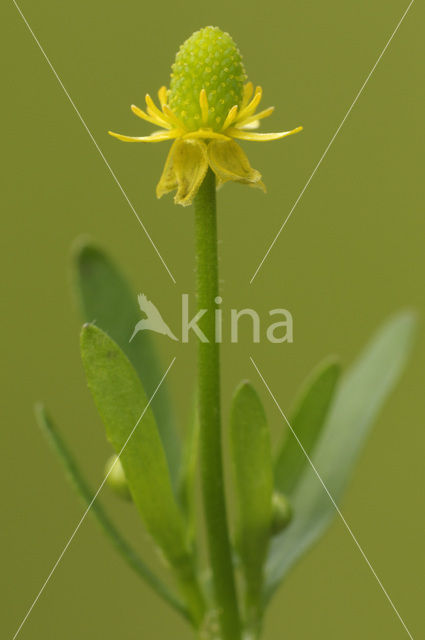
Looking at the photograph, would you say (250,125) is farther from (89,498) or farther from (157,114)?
(89,498)

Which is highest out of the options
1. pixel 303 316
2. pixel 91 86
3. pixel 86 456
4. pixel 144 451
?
pixel 91 86

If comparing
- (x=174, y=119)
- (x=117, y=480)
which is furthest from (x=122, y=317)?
(x=174, y=119)

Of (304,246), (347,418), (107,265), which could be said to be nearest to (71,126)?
(304,246)

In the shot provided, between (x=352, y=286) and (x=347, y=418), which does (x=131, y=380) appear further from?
(x=352, y=286)

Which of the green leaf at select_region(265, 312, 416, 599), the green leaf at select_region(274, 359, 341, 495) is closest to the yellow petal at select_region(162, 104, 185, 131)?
the green leaf at select_region(274, 359, 341, 495)

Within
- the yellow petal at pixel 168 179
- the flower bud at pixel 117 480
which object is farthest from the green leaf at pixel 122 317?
the yellow petal at pixel 168 179

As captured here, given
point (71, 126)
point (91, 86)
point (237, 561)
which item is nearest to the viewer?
point (237, 561)
